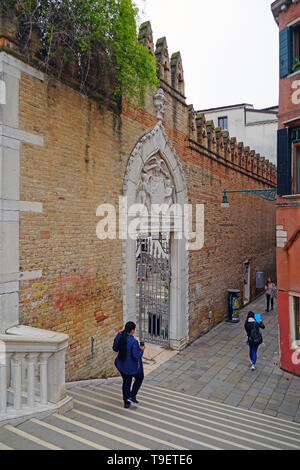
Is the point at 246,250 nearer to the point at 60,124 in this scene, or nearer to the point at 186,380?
the point at 186,380

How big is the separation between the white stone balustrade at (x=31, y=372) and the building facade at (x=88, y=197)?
828 millimetres

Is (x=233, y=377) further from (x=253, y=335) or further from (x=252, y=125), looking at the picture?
(x=252, y=125)

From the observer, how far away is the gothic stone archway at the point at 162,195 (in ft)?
26.1

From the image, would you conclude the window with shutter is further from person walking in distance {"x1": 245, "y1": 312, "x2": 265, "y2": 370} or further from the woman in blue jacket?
the woman in blue jacket

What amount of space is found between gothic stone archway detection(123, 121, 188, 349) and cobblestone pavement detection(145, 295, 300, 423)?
1024 millimetres

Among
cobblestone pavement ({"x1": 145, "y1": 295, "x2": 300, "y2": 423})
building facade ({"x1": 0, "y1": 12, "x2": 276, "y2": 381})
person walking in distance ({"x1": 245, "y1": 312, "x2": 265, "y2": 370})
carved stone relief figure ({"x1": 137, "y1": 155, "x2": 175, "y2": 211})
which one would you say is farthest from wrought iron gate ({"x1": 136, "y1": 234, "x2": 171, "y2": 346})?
person walking in distance ({"x1": 245, "y1": 312, "x2": 265, "y2": 370})

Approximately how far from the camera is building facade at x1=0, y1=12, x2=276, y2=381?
5.25m

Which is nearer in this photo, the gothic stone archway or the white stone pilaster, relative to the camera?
the white stone pilaster

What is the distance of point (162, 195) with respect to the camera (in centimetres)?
944

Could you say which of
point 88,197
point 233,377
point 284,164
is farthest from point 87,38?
point 233,377

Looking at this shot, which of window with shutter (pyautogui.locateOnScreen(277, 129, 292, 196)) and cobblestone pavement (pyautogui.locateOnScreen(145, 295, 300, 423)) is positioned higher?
window with shutter (pyautogui.locateOnScreen(277, 129, 292, 196))

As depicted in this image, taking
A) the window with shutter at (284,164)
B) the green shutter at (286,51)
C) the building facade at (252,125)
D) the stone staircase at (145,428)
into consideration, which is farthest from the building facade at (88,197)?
the building facade at (252,125)

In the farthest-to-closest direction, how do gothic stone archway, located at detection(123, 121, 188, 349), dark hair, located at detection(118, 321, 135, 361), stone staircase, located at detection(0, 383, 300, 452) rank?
gothic stone archway, located at detection(123, 121, 188, 349)
dark hair, located at detection(118, 321, 135, 361)
stone staircase, located at detection(0, 383, 300, 452)
